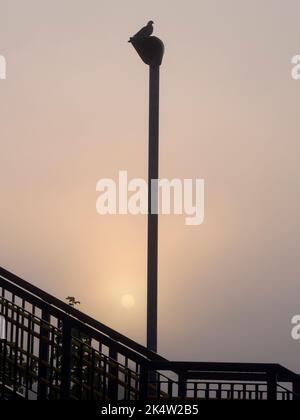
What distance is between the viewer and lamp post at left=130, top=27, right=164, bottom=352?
13961 millimetres

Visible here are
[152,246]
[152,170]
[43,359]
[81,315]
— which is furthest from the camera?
[152,170]

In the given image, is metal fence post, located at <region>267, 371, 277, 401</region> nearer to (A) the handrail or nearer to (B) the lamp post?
(A) the handrail

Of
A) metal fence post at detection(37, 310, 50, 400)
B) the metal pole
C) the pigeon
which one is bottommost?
metal fence post at detection(37, 310, 50, 400)

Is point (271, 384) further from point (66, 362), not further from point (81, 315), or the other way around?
point (81, 315)

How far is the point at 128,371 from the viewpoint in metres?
11.9

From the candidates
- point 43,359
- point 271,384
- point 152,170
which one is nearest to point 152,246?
point 152,170

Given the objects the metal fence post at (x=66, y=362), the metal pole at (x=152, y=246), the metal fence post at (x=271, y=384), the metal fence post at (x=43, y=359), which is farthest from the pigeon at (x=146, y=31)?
the metal fence post at (x=271, y=384)

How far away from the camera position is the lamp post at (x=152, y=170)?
550 inches

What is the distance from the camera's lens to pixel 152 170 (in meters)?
14.3

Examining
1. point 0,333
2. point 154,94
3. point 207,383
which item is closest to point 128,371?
point 207,383

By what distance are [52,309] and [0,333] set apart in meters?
1.79

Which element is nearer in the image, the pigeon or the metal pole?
the metal pole

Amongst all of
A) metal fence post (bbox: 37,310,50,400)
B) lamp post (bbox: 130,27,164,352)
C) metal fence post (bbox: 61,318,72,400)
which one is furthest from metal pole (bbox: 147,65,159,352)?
metal fence post (bbox: 61,318,72,400)

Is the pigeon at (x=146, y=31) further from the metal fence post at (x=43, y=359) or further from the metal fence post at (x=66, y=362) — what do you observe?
the metal fence post at (x=66, y=362)
